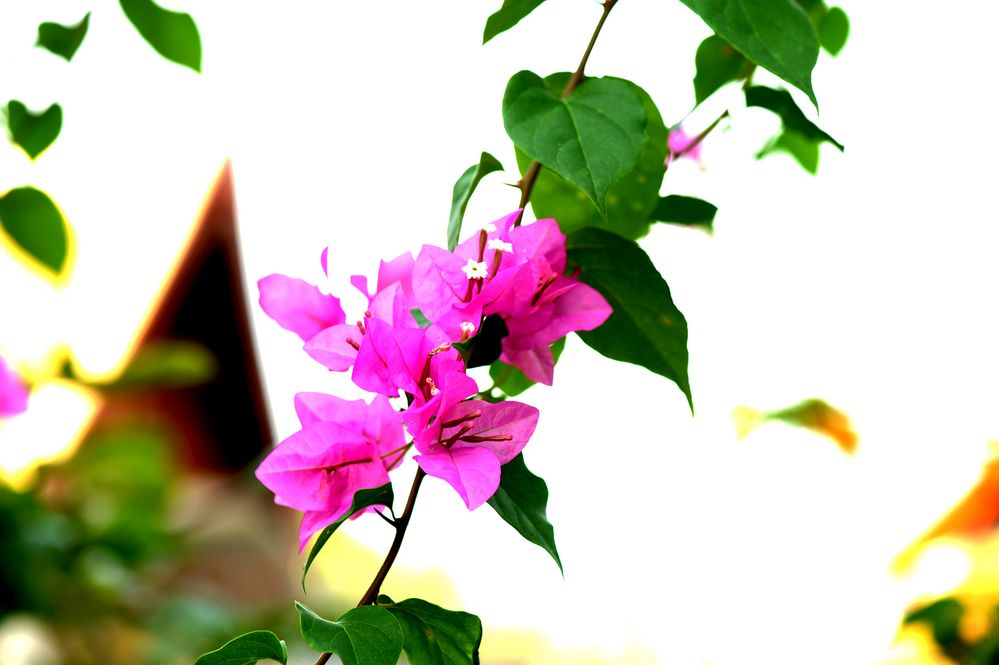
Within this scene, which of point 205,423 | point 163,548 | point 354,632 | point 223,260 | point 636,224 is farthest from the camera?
point 205,423

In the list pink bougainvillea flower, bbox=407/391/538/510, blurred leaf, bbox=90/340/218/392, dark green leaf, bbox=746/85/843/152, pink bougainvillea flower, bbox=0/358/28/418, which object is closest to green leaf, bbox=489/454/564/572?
pink bougainvillea flower, bbox=407/391/538/510

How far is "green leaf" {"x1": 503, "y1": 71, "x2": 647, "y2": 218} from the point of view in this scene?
0.33 meters

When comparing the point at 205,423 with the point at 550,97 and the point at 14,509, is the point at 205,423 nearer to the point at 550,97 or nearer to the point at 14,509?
the point at 14,509

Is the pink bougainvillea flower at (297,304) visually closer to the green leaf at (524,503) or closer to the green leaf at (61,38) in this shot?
the green leaf at (524,503)

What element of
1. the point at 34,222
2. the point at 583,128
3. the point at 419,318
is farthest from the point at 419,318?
the point at 34,222

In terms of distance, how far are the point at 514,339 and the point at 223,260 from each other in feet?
9.94

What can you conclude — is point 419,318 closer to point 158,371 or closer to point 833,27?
point 833,27

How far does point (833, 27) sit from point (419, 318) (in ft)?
1.39

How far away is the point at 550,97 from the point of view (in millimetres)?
375

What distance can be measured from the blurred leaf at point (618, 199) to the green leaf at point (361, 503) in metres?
0.17

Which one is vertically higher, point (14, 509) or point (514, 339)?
point (514, 339)

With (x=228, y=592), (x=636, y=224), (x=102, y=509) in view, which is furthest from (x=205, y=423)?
(x=636, y=224)

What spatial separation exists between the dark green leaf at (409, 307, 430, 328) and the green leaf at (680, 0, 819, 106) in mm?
153

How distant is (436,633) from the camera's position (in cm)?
35
